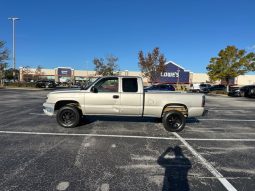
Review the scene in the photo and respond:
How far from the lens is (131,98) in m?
8.34

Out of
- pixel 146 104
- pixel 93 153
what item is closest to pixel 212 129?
pixel 146 104

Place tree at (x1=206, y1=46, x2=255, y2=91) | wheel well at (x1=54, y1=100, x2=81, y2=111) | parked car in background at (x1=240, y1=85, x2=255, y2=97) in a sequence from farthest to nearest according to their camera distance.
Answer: tree at (x1=206, y1=46, x2=255, y2=91) < parked car in background at (x1=240, y1=85, x2=255, y2=97) < wheel well at (x1=54, y1=100, x2=81, y2=111)

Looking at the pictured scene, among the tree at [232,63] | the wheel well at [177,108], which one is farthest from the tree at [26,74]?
the wheel well at [177,108]

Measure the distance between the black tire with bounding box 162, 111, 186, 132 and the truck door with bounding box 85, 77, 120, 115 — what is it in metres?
1.79

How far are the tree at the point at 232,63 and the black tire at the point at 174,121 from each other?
37.4 metres

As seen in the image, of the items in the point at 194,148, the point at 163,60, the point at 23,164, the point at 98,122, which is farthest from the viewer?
the point at 163,60

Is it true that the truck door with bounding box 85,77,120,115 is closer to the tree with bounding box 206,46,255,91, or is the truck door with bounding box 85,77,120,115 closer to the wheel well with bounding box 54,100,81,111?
the wheel well with bounding box 54,100,81,111

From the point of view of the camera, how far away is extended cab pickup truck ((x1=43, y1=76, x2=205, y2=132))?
27.4ft

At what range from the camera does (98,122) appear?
9633 mm

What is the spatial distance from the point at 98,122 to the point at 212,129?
449cm

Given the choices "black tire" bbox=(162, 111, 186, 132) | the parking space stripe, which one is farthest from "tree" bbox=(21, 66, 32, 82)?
the parking space stripe

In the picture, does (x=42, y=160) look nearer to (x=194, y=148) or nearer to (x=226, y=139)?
(x=194, y=148)

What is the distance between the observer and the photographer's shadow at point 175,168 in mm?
4082

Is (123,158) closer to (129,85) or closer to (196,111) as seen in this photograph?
(129,85)
